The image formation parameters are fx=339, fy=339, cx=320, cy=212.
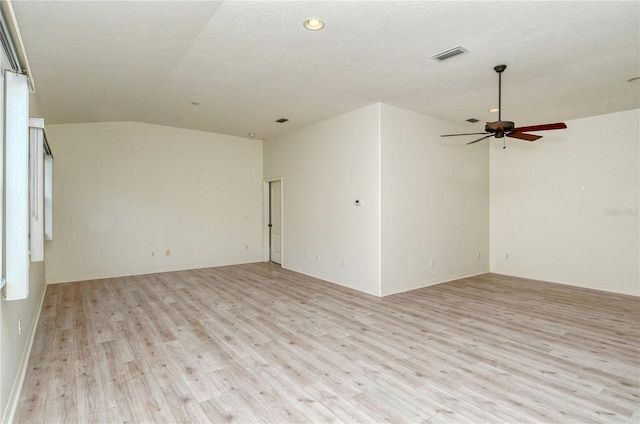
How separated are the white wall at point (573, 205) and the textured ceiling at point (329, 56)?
609 mm

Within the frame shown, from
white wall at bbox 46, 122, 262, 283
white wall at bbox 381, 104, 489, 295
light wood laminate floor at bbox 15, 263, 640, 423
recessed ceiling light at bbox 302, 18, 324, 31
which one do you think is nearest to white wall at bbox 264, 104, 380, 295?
white wall at bbox 381, 104, 489, 295

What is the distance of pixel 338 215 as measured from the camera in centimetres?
606

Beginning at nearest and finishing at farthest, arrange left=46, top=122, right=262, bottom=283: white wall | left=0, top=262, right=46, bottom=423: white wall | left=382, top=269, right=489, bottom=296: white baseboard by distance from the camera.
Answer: left=0, top=262, right=46, bottom=423: white wall < left=382, top=269, right=489, bottom=296: white baseboard < left=46, top=122, right=262, bottom=283: white wall

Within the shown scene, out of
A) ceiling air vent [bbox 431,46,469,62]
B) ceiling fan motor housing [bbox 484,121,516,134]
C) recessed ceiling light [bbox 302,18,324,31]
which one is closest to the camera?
recessed ceiling light [bbox 302,18,324,31]

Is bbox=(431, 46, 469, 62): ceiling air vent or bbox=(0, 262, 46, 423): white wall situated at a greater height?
bbox=(431, 46, 469, 62): ceiling air vent

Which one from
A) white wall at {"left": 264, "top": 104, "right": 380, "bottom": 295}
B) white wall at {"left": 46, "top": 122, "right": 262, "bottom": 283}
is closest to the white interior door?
white wall at {"left": 46, "top": 122, "right": 262, "bottom": 283}

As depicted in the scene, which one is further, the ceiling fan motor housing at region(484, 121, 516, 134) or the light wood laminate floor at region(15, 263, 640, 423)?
the ceiling fan motor housing at region(484, 121, 516, 134)

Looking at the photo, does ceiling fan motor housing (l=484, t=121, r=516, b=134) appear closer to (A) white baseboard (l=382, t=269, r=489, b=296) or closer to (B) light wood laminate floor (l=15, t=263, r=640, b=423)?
(B) light wood laminate floor (l=15, t=263, r=640, b=423)

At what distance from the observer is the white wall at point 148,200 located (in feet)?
20.3

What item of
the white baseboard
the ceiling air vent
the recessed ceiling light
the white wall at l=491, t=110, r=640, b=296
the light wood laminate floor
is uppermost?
the ceiling air vent

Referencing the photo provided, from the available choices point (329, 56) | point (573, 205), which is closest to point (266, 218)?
point (329, 56)

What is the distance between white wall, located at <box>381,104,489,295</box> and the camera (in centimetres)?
540

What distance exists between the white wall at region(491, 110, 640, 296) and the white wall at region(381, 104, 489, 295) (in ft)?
1.59

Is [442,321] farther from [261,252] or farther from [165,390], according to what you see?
[261,252]
